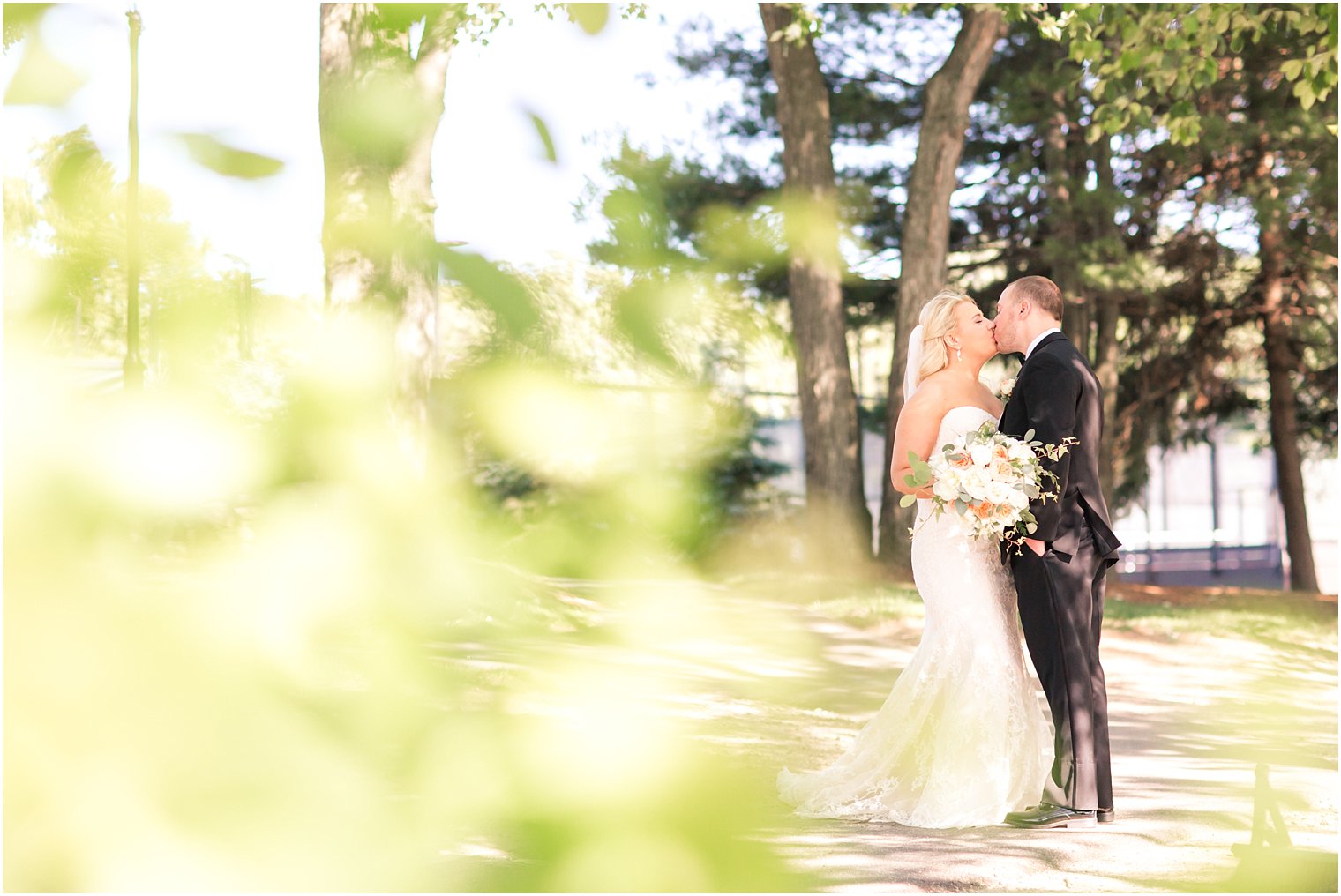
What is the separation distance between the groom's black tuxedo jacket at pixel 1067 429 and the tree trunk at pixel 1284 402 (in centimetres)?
1439

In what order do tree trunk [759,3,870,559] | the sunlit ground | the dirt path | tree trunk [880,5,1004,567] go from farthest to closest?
tree trunk [880,5,1004,567] < tree trunk [759,3,870,559] < the dirt path < the sunlit ground

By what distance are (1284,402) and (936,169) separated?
27.7 feet

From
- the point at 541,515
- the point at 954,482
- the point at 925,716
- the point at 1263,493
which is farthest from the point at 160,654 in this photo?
the point at 1263,493

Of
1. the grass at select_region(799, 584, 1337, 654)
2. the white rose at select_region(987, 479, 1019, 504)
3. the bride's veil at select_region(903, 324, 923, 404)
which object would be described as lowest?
the grass at select_region(799, 584, 1337, 654)

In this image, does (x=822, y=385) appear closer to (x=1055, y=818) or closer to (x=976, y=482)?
(x=1055, y=818)

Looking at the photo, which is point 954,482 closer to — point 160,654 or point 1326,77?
point 160,654

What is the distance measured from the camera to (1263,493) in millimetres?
32656

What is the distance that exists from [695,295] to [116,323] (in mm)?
369

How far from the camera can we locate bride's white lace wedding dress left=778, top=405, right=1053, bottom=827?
16.1 ft

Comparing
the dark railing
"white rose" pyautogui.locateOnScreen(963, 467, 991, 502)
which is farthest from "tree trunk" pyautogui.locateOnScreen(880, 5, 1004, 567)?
the dark railing

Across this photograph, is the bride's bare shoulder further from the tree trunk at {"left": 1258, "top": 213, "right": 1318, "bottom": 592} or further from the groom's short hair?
the tree trunk at {"left": 1258, "top": 213, "right": 1318, "bottom": 592}

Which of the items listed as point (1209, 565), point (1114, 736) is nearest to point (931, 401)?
point (1114, 736)

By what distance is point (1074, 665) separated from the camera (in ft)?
15.1

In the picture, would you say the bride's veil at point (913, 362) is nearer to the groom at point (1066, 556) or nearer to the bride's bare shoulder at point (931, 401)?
the bride's bare shoulder at point (931, 401)
